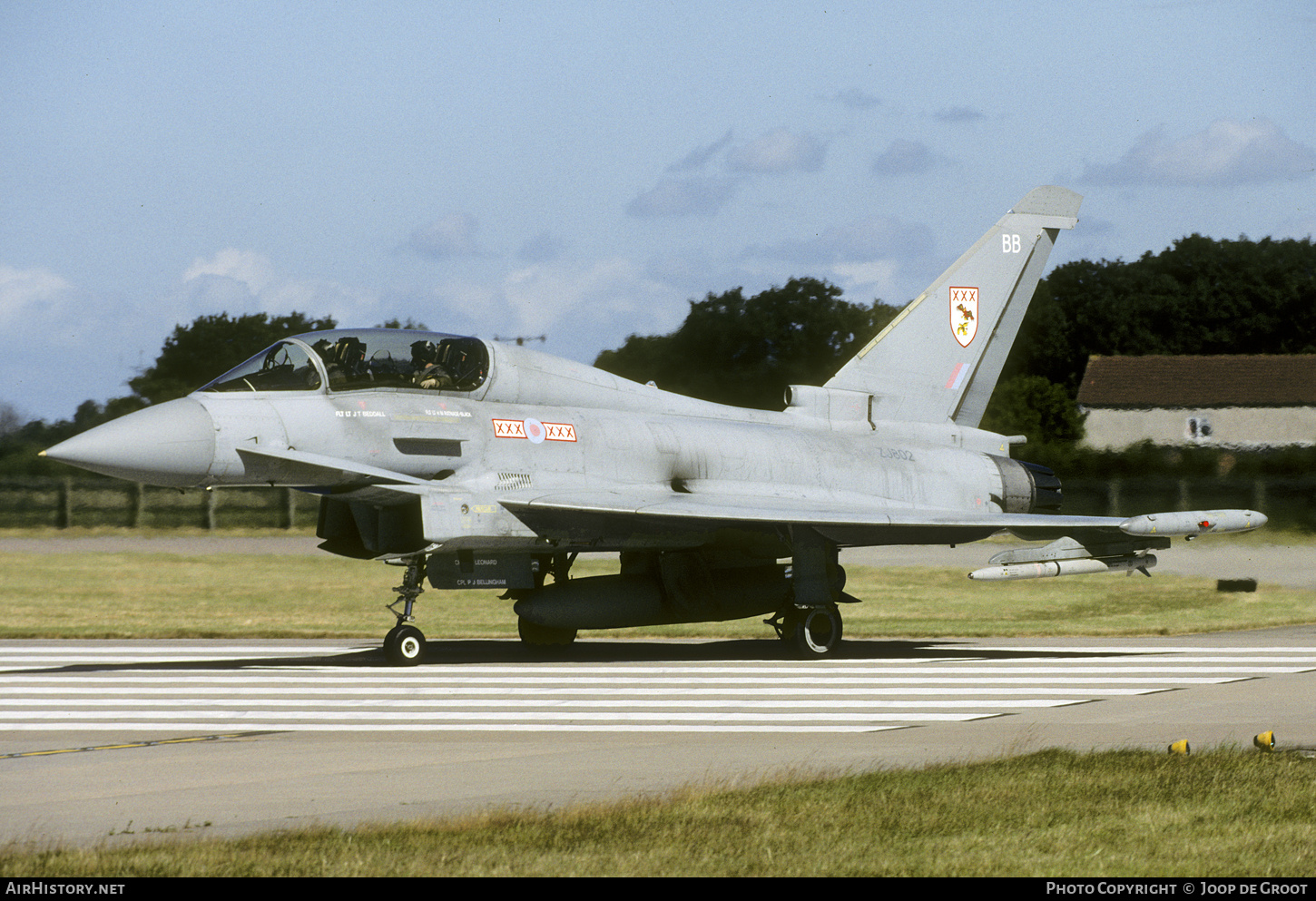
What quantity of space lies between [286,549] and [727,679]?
24380 mm

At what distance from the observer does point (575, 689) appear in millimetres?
12125

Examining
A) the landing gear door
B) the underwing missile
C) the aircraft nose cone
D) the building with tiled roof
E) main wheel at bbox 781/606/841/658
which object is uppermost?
the building with tiled roof

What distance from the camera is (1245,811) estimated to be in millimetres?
6480

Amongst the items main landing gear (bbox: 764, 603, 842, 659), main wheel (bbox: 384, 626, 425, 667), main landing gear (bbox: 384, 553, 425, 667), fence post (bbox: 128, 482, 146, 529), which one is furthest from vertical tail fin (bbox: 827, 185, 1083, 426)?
fence post (bbox: 128, 482, 146, 529)

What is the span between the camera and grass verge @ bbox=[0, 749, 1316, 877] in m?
5.41

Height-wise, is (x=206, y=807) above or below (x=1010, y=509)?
below

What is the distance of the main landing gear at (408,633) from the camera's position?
44.9ft

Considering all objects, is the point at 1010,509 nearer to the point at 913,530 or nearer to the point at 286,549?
the point at 913,530

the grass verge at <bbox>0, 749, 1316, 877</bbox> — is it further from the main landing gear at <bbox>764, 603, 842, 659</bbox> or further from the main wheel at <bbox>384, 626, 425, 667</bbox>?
the main landing gear at <bbox>764, 603, 842, 659</bbox>

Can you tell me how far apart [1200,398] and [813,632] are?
41.3 meters

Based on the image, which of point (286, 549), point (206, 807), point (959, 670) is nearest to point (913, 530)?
point (959, 670)

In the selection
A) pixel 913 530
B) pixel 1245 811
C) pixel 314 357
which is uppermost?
pixel 314 357

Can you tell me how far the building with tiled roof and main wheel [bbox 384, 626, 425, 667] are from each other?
37.5m

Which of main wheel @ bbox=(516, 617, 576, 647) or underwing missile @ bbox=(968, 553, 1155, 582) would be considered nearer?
underwing missile @ bbox=(968, 553, 1155, 582)
